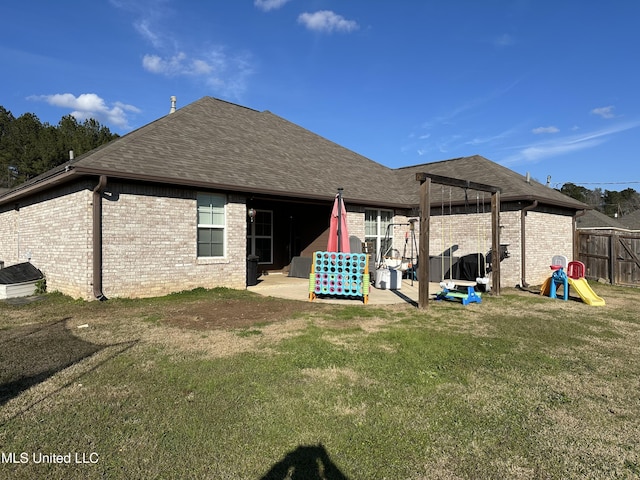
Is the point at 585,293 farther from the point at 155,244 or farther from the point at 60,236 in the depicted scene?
the point at 60,236

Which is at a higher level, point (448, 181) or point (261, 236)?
point (448, 181)

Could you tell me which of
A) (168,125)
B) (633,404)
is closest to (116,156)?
(168,125)

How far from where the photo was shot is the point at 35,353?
4.94 metres

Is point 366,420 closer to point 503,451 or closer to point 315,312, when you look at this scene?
point 503,451

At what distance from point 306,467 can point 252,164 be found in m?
10.7

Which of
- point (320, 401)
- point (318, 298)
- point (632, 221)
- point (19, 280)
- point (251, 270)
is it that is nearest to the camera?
point (320, 401)

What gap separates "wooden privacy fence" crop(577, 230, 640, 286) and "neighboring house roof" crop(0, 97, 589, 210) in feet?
5.10

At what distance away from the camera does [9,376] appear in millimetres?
4137

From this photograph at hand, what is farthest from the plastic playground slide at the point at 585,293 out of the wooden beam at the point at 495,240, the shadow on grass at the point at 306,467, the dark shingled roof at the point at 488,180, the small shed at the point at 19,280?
the small shed at the point at 19,280

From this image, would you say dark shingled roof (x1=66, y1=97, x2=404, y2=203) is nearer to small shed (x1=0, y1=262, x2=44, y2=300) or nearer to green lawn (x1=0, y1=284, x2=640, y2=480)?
small shed (x1=0, y1=262, x2=44, y2=300)

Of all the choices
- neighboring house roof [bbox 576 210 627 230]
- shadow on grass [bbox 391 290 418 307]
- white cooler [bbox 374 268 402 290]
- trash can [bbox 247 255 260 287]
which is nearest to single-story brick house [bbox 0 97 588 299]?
trash can [bbox 247 255 260 287]

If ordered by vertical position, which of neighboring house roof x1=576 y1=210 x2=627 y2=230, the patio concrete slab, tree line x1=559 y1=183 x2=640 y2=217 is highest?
tree line x1=559 y1=183 x2=640 y2=217

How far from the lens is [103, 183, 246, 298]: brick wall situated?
8.87 metres

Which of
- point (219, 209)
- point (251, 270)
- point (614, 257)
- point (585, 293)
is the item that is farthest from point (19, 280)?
point (614, 257)
